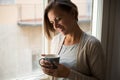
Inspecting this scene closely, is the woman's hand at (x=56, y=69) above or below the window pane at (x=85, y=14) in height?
below

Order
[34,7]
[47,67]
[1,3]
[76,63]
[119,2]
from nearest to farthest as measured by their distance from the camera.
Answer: [47,67], [76,63], [1,3], [34,7], [119,2]

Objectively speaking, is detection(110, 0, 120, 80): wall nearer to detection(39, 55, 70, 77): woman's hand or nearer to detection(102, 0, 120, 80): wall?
detection(102, 0, 120, 80): wall

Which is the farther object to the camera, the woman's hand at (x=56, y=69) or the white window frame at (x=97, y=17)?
the white window frame at (x=97, y=17)

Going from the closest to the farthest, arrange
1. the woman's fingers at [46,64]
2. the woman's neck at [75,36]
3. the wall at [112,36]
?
the woman's fingers at [46,64], the woman's neck at [75,36], the wall at [112,36]

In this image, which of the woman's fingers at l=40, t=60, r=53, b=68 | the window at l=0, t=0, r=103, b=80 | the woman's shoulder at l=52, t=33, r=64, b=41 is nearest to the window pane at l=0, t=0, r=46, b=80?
the window at l=0, t=0, r=103, b=80

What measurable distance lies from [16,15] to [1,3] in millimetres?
113

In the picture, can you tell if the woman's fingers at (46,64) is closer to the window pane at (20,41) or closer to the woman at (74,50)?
the woman at (74,50)

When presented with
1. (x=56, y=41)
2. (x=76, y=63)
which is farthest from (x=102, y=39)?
(x=76, y=63)

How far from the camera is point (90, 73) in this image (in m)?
1.09

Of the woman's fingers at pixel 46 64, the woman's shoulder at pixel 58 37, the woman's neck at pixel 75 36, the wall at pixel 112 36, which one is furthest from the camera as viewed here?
the wall at pixel 112 36

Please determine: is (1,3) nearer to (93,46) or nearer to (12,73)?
(12,73)

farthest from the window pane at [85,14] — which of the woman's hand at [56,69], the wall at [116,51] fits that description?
the woman's hand at [56,69]

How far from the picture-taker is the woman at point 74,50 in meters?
1.03

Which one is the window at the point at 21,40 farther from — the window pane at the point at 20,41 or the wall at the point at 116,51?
the wall at the point at 116,51
